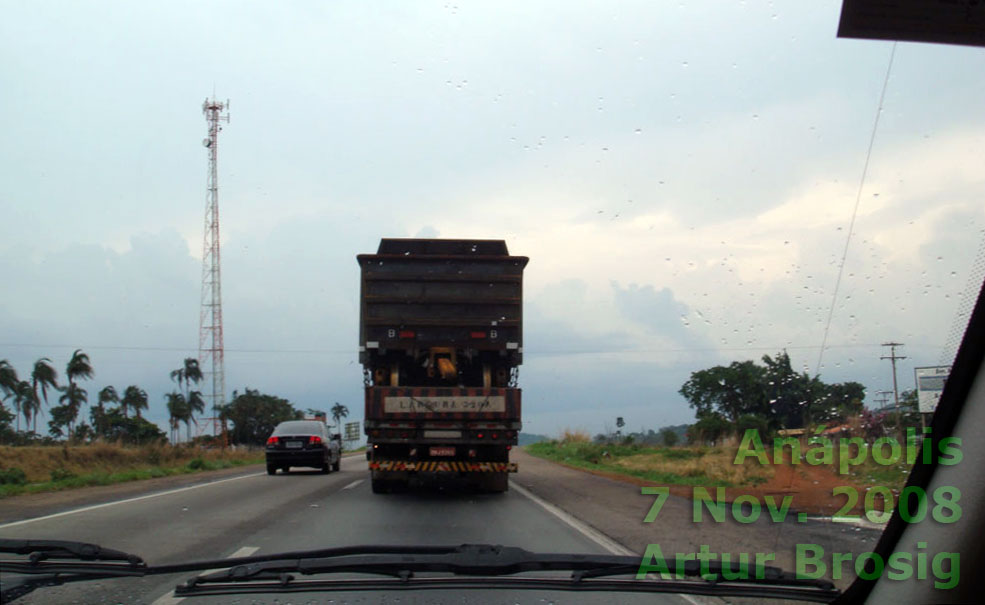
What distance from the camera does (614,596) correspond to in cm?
506

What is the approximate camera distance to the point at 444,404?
14.8 meters

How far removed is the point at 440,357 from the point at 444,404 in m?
1.48

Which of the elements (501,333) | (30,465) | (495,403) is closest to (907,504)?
(495,403)

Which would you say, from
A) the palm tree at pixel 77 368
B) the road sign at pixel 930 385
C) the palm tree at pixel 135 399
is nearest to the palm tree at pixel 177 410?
the palm tree at pixel 135 399

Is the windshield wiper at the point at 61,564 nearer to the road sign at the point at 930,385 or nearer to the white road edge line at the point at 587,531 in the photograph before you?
the road sign at the point at 930,385

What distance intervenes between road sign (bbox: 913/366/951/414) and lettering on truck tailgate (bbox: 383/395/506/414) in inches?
425

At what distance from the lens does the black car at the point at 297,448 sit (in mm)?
24266

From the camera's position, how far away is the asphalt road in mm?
5199

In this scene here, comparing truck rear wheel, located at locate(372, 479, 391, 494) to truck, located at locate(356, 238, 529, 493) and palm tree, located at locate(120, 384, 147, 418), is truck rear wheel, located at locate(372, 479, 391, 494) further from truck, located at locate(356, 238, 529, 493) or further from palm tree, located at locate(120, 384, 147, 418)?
palm tree, located at locate(120, 384, 147, 418)

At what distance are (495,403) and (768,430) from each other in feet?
28.6

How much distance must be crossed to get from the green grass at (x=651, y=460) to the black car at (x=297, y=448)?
26.7ft

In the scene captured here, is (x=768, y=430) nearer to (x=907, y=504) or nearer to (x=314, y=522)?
(x=907, y=504)

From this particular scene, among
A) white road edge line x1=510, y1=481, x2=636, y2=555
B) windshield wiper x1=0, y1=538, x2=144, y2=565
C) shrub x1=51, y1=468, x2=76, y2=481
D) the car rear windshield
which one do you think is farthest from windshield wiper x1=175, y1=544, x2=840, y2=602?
shrub x1=51, y1=468, x2=76, y2=481

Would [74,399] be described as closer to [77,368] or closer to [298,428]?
[77,368]
